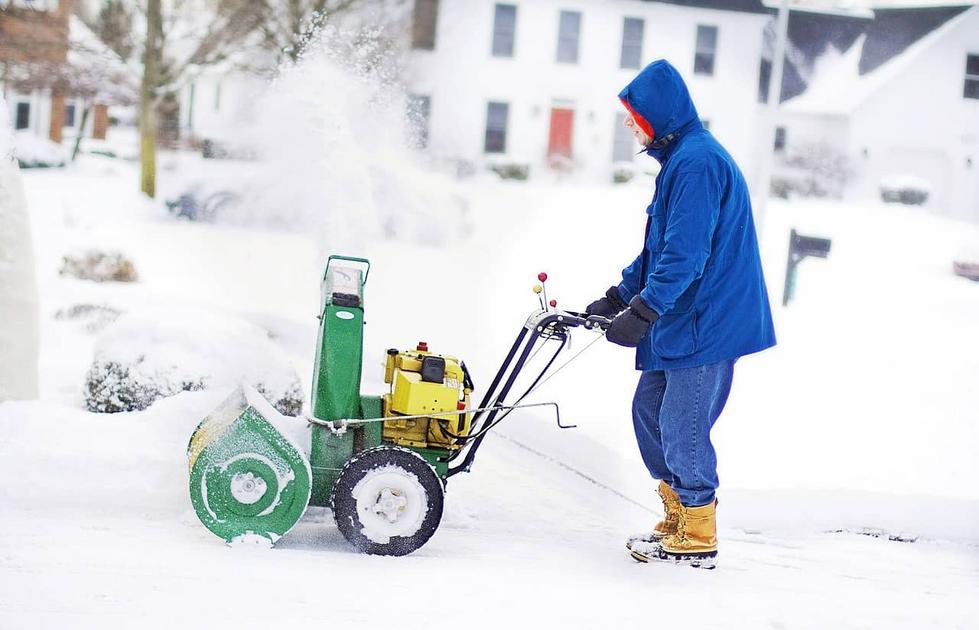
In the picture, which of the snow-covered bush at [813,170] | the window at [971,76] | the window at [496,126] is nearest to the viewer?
the window at [971,76]

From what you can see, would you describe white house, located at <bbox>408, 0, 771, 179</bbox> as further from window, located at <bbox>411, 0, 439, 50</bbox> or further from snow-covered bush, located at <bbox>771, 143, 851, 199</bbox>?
snow-covered bush, located at <bbox>771, 143, 851, 199</bbox>

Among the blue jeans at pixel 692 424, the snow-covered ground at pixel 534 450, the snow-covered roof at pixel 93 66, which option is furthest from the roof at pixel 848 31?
the snow-covered roof at pixel 93 66

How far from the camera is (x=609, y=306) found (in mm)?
3354

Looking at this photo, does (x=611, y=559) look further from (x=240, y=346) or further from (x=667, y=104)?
(x=240, y=346)

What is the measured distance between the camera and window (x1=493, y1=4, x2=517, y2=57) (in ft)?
17.8

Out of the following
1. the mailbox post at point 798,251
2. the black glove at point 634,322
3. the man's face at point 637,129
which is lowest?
the black glove at point 634,322

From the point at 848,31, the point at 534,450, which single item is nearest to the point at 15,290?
the point at 534,450

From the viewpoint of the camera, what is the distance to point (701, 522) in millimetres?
3156

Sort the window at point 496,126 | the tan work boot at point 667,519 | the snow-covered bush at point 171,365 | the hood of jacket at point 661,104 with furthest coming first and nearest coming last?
the window at point 496,126 < the snow-covered bush at point 171,365 < the tan work boot at point 667,519 < the hood of jacket at point 661,104

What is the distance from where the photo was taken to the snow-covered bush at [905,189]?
5.31 m

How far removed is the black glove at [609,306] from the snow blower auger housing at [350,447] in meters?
0.17

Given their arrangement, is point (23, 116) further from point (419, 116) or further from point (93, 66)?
point (419, 116)

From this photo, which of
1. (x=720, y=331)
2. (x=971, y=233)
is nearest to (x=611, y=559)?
(x=720, y=331)

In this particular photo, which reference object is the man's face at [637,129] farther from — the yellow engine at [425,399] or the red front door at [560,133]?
the red front door at [560,133]
